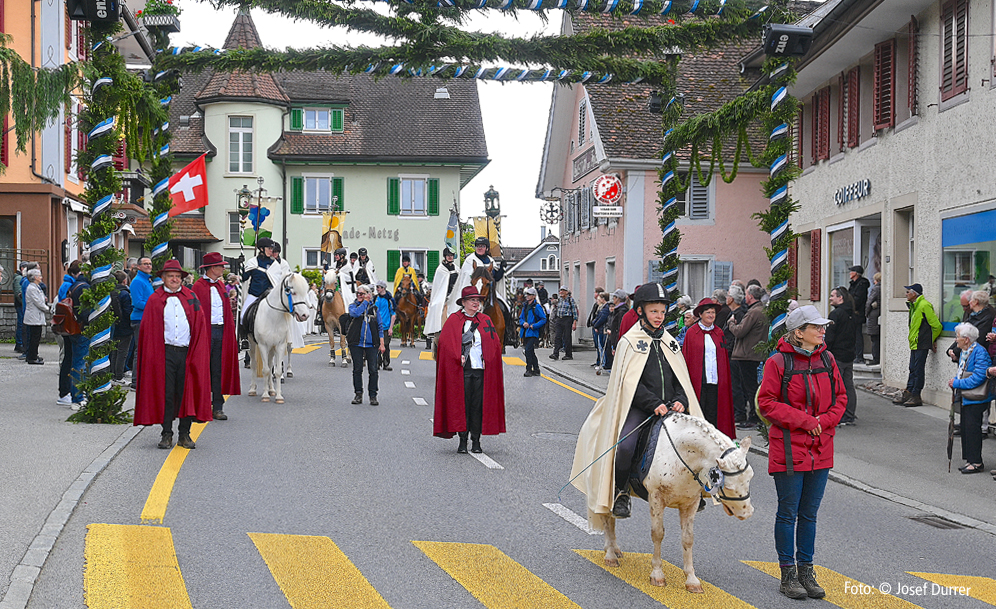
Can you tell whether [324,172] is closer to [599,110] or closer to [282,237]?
[282,237]

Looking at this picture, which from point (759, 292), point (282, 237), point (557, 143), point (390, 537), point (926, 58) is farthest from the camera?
point (282, 237)

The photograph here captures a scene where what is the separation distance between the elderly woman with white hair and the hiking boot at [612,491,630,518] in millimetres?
6033

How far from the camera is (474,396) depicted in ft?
39.8

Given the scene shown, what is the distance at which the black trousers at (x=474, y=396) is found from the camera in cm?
1209

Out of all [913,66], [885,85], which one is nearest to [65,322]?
[913,66]

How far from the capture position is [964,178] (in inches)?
638

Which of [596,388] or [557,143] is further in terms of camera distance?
[557,143]

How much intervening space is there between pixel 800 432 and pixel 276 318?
11926 millimetres

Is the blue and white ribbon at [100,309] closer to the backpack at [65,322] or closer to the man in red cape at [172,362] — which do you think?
the backpack at [65,322]

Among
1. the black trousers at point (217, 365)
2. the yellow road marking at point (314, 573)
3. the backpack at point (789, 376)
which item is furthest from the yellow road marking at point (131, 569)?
the black trousers at point (217, 365)

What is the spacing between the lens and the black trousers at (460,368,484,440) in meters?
12.1

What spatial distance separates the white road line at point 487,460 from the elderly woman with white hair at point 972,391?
195 inches

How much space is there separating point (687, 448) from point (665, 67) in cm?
1079

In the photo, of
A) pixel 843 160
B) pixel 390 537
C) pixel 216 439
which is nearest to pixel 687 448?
pixel 390 537
